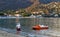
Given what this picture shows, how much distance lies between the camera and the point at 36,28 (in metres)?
67.6

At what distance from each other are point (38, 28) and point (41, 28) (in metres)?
1.43

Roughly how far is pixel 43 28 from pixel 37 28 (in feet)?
8.13

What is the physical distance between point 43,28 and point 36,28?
2.54m

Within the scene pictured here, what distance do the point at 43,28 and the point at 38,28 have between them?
258cm

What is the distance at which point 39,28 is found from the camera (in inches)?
2625

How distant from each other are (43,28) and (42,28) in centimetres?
72

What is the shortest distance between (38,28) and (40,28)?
67 centimetres

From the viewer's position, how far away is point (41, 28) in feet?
223

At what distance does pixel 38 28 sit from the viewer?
219ft

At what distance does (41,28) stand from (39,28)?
1362mm

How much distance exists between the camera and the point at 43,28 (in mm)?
68812

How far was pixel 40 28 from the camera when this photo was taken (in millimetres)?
67062

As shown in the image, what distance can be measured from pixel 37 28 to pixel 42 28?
72.1 inches
